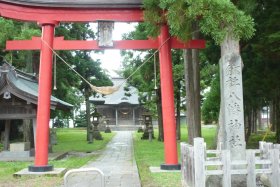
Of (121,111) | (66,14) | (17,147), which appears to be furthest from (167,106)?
(121,111)

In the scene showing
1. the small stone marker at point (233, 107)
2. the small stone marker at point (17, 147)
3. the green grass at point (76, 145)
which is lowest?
the green grass at point (76, 145)

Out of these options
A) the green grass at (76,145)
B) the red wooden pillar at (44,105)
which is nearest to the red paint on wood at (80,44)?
the red wooden pillar at (44,105)

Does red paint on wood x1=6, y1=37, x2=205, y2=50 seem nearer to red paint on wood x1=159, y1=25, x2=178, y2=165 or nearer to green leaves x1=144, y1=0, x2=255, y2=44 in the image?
red paint on wood x1=159, y1=25, x2=178, y2=165

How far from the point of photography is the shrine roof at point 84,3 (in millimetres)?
12773

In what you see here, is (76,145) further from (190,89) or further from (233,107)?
(233,107)

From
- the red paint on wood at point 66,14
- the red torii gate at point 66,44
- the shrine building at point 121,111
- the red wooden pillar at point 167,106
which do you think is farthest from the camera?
the shrine building at point 121,111

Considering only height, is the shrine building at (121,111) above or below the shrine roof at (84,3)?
below

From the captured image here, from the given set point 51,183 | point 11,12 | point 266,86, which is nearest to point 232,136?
point 51,183

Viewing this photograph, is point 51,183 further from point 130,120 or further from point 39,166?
point 130,120

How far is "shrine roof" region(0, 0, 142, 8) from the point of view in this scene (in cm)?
1277

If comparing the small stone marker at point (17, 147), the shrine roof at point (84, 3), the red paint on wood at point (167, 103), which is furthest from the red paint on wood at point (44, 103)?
the small stone marker at point (17, 147)

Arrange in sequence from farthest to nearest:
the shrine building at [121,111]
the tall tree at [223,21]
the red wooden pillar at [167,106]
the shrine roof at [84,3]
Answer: the shrine building at [121,111], the shrine roof at [84,3], the red wooden pillar at [167,106], the tall tree at [223,21]

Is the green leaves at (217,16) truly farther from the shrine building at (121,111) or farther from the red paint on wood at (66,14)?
the shrine building at (121,111)

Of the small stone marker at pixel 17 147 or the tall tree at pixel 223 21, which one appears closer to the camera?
the tall tree at pixel 223 21
